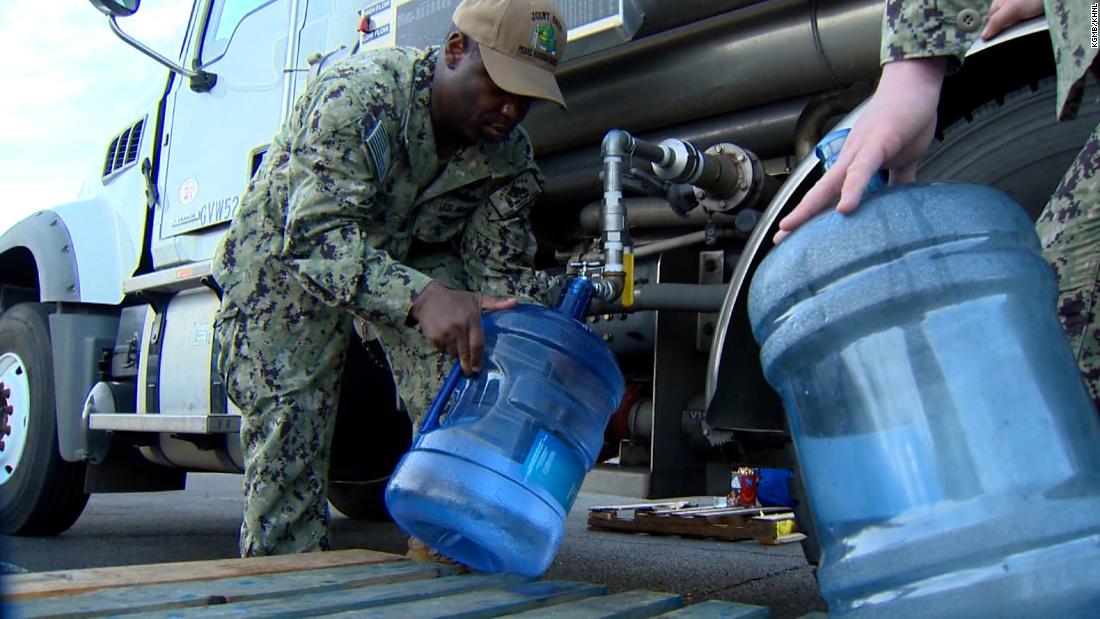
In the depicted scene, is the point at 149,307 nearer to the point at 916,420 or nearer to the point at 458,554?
the point at 458,554

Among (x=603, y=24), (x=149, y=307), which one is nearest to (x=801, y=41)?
(x=603, y=24)

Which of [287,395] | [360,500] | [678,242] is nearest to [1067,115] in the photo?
[678,242]

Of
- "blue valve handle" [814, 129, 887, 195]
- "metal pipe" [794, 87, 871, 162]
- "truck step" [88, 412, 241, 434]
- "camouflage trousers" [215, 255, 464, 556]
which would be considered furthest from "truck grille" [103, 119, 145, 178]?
"blue valve handle" [814, 129, 887, 195]

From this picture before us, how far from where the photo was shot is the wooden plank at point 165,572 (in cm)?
159

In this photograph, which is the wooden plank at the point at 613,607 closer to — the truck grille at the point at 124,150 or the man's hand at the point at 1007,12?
the man's hand at the point at 1007,12

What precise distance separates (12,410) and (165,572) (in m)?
3.05

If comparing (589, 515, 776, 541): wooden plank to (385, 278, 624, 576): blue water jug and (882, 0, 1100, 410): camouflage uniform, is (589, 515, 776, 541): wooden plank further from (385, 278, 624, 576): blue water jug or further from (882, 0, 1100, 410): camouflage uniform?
(882, 0, 1100, 410): camouflage uniform

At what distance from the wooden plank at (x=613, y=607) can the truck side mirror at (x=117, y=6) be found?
10.1ft

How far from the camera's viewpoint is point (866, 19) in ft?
7.41

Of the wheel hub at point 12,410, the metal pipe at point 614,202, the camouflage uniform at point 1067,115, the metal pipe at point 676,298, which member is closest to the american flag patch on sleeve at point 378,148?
the metal pipe at point 614,202

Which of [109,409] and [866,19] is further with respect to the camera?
[109,409]

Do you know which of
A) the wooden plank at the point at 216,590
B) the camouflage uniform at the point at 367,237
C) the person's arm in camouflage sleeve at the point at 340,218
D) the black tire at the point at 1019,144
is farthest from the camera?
the camouflage uniform at the point at 367,237

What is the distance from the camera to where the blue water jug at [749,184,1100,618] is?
42.7 inches

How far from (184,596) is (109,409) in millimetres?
2644
